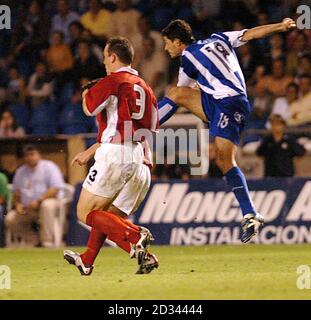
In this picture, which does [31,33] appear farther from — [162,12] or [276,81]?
[276,81]

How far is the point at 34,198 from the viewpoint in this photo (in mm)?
14602

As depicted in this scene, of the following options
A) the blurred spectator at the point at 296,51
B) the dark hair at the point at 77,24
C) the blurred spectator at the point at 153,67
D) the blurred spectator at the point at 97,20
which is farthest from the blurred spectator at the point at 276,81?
the dark hair at the point at 77,24

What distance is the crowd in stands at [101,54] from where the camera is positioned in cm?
1631

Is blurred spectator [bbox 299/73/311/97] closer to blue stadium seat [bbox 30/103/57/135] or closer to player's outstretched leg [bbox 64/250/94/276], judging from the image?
blue stadium seat [bbox 30/103/57/135]

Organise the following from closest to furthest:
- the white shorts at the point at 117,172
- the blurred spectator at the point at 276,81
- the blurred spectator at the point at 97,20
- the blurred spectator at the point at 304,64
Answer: the white shorts at the point at 117,172 < the blurred spectator at the point at 276,81 < the blurred spectator at the point at 304,64 < the blurred spectator at the point at 97,20

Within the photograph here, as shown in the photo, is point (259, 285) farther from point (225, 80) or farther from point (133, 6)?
point (133, 6)

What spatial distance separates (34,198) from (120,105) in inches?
229

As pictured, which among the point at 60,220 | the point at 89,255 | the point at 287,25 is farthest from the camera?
the point at 60,220

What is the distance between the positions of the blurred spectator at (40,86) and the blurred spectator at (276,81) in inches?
136

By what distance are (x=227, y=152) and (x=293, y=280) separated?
193 centimetres

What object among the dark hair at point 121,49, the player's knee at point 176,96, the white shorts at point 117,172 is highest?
the dark hair at point 121,49

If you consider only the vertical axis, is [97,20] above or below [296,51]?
above

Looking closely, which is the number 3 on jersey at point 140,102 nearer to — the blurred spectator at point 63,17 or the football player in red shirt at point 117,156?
the football player in red shirt at point 117,156

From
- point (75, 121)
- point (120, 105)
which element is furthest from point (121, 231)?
point (75, 121)
